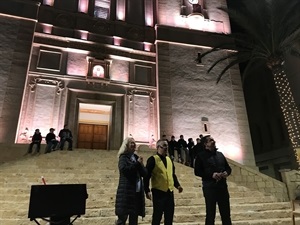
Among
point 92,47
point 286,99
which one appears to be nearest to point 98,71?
point 92,47

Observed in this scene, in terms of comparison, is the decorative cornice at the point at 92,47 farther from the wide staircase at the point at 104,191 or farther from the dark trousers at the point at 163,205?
the dark trousers at the point at 163,205

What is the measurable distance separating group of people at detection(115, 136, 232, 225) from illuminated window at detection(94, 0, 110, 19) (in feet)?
53.0

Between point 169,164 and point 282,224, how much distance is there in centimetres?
366

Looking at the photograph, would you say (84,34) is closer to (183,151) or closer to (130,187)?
(183,151)

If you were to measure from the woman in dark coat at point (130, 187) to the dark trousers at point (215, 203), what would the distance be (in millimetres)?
1036

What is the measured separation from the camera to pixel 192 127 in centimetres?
1655

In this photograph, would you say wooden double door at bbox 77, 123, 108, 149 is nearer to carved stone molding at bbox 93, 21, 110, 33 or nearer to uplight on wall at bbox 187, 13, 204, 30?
carved stone molding at bbox 93, 21, 110, 33

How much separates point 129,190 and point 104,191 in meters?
3.96

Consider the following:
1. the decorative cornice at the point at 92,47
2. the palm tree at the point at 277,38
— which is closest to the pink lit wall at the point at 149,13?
the decorative cornice at the point at 92,47

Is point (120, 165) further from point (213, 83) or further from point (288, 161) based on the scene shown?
point (288, 161)

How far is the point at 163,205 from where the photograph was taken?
4070 mm

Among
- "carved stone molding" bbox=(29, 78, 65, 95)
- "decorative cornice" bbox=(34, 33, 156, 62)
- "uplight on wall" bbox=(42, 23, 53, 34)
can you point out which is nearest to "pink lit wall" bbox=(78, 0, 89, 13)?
"uplight on wall" bbox=(42, 23, 53, 34)

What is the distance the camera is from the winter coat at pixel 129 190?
12.4 feet

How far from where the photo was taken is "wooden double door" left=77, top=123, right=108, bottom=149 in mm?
16486
